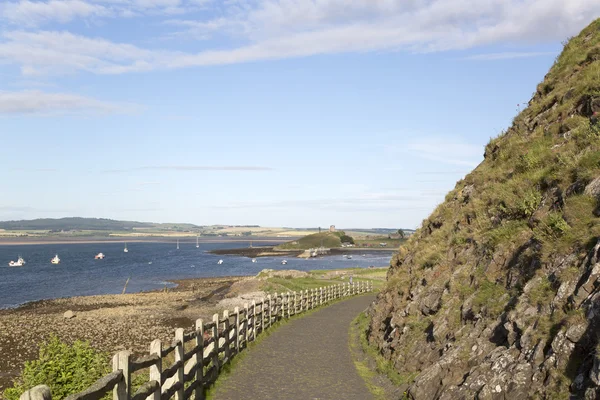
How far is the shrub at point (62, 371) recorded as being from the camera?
1123cm

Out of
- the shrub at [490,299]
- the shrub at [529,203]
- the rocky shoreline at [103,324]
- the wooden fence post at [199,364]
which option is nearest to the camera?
the shrub at [490,299]

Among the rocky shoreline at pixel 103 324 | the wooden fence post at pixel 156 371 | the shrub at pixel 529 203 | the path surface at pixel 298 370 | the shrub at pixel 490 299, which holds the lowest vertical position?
the rocky shoreline at pixel 103 324

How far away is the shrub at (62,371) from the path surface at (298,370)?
331cm

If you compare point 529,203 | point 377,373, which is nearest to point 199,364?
point 377,373

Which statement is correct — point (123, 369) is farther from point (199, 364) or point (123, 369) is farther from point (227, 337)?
point (227, 337)

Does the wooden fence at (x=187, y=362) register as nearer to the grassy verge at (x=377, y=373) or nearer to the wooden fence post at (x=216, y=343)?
the wooden fence post at (x=216, y=343)

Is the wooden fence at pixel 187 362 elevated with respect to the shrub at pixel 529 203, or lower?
lower

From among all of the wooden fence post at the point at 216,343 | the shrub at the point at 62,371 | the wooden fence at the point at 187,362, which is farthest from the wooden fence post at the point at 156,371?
the wooden fence post at the point at 216,343

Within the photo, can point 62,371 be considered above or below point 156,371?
below

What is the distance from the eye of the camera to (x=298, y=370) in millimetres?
17219

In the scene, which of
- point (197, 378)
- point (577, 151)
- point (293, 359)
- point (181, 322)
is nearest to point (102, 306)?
point (181, 322)

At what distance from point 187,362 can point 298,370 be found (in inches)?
139

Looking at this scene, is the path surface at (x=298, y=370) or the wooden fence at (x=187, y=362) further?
the path surface at (x=298, y=370)

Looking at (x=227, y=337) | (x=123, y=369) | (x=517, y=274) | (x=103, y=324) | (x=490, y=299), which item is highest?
(x=517, y=274)
